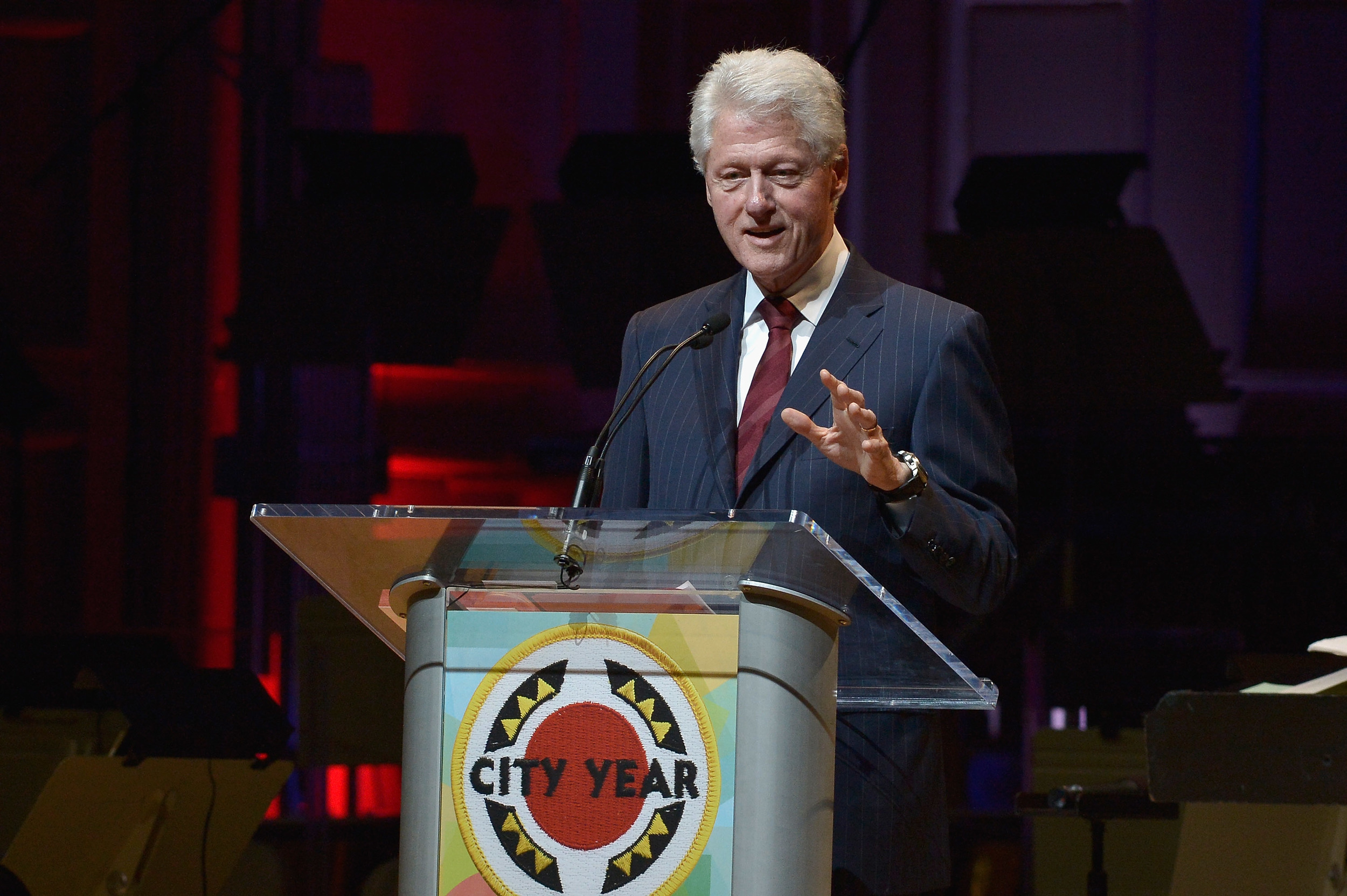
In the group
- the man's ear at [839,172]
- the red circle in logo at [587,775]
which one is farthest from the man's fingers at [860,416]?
the man's ear at [839,172]

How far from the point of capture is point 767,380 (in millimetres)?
1603

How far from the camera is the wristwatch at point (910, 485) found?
51.7 inches

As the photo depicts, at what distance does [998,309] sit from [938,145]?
1184mm

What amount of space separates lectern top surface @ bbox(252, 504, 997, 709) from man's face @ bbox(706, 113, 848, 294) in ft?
1.80

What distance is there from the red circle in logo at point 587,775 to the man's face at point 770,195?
2.27ft

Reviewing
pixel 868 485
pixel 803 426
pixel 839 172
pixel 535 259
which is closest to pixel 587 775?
pixel 803 426

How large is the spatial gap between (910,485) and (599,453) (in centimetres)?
29

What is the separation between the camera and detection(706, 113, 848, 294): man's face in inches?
63.7

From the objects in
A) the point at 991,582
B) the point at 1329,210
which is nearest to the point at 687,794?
the point at 991,582

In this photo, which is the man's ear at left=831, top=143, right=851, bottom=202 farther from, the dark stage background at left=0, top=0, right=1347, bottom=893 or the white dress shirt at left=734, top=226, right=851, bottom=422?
the dark stage background at left=0, top=0, right=1347, bottom=893

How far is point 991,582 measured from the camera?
1436mm

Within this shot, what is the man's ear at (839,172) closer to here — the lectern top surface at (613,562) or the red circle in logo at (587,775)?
the lectern top surface at (613,562)

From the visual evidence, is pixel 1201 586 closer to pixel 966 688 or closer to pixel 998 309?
pixel 998 309

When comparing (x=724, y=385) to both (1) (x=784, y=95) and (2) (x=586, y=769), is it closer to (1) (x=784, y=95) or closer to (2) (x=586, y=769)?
(1) (x=784, y=95)
